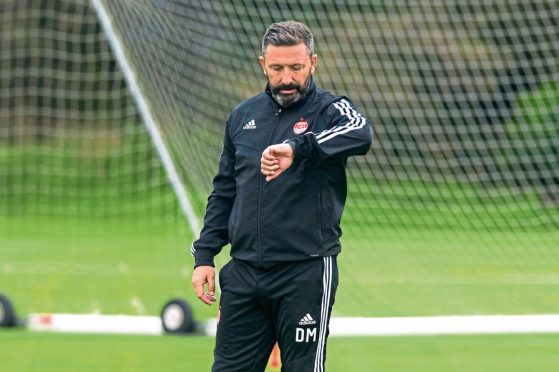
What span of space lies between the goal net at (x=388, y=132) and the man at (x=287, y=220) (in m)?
3.15

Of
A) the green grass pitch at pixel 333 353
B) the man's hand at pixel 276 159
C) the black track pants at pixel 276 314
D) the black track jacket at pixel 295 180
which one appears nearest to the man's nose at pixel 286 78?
the black track jacket at pixel 295 180

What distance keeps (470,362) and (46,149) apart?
1173 centimetres

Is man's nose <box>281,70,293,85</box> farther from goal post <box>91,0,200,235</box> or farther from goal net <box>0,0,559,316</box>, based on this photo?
goal net <box>0,0,559,316</box>

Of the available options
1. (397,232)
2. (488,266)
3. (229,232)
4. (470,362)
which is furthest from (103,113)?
(229,232)

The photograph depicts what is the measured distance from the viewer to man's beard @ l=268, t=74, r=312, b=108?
122 inches

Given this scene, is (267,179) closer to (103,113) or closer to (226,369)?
(226,369)

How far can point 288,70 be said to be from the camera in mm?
3076

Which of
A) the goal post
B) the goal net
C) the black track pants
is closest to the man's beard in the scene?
the black track pants

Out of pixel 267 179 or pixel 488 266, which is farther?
pixel 488 266

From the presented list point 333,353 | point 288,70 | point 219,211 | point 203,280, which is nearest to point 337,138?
point 288,70

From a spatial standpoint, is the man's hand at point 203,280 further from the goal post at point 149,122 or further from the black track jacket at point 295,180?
the goal post at point 149,122

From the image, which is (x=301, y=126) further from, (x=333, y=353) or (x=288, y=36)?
(x=333, y=353)

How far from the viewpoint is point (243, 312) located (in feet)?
10.3

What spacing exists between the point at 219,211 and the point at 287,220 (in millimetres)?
370
